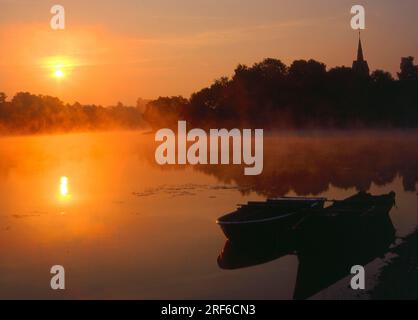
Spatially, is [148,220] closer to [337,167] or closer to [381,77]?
[337,167]

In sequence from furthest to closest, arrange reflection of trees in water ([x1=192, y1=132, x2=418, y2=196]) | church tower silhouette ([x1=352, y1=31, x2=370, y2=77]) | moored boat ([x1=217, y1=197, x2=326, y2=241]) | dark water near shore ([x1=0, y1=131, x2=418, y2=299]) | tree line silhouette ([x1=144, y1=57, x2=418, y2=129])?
church tower silhouette ([x1=352, y1=31, x2=370, y2=77]) → tree line silhouette ([x1=144, y1=57, x2=418, y2=129]) → reflection of trees in water ([x1=192, y1=132, x2=418, y2=196]) → moored boat ([x1=217, y1=197, x2=326, y2=241]) → dark water near shore ([x1=0, y1=131, x2=418, y2=299])

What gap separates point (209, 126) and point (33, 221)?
4187 centimetres

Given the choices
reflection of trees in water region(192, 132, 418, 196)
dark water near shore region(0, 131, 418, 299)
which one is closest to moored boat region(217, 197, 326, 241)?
dark water near shore region(0, 131, 418, 299)

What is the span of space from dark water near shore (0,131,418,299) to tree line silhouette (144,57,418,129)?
941 cm

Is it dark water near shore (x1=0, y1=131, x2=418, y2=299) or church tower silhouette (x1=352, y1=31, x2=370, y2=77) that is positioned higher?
church tower silhouette (x1=352, y1=31, x2=370, y2=77)

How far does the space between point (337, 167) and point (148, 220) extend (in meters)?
20.5

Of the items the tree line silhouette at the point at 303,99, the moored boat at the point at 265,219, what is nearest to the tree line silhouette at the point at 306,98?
the tree line silhouette at the point at 303,99

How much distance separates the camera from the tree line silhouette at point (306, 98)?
→ 5150 centimetres

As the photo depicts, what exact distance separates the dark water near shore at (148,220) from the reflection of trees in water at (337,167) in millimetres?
115

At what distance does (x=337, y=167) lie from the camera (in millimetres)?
37844

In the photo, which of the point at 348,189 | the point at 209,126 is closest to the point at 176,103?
the point at 209,126

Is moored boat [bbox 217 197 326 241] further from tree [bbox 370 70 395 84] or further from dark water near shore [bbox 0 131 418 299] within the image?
tree [bbox 370 70 395 84]

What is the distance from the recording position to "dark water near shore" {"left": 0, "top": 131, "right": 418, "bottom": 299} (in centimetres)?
1289
